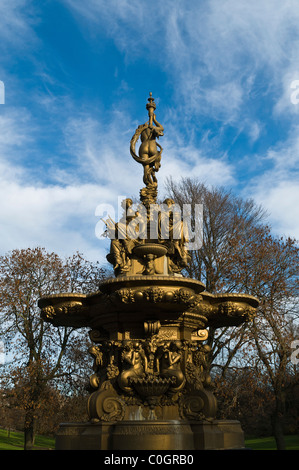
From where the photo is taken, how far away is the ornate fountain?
7.55 metres

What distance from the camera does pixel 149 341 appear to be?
825cm

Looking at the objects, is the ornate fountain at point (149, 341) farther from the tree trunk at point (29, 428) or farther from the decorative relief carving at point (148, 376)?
the tree trunk at point (29, 428)

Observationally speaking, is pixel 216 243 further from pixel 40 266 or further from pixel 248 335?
pixel 40 266

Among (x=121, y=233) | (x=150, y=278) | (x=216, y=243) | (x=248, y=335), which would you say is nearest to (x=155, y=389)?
(x=150, y=278)

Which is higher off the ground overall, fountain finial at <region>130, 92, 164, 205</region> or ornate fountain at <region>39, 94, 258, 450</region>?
fountain finial at <region>130, 92, 164, 205</region>

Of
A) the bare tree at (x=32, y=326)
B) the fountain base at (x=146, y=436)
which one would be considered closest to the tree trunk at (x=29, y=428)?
the bare tree at (x=32, y=326)

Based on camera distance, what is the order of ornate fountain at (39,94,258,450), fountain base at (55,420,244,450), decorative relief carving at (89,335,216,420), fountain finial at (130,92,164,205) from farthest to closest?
1. fountain finial at (130,92,164,205)
2. decorative relief carving at (89,335,216,420)
3. ornate fountain at (39,94,258,450)
4. fountain base at (55,420,244,450)

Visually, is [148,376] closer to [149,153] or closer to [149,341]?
[149,341]

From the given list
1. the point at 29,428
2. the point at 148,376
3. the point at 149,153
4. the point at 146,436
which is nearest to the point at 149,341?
the point at 148,376

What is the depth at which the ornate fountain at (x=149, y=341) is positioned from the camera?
7.55m

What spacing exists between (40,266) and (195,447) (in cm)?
1585

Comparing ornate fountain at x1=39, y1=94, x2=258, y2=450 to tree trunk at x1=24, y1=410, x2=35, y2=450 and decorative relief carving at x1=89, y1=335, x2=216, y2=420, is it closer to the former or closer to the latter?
decorative relief carving at x1=89, y1=335, x2=216, y2=420

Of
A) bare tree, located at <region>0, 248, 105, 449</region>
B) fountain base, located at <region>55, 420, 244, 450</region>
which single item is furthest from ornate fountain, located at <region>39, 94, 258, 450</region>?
bare tree, located at <region>0, 248, 105, 449</region>
